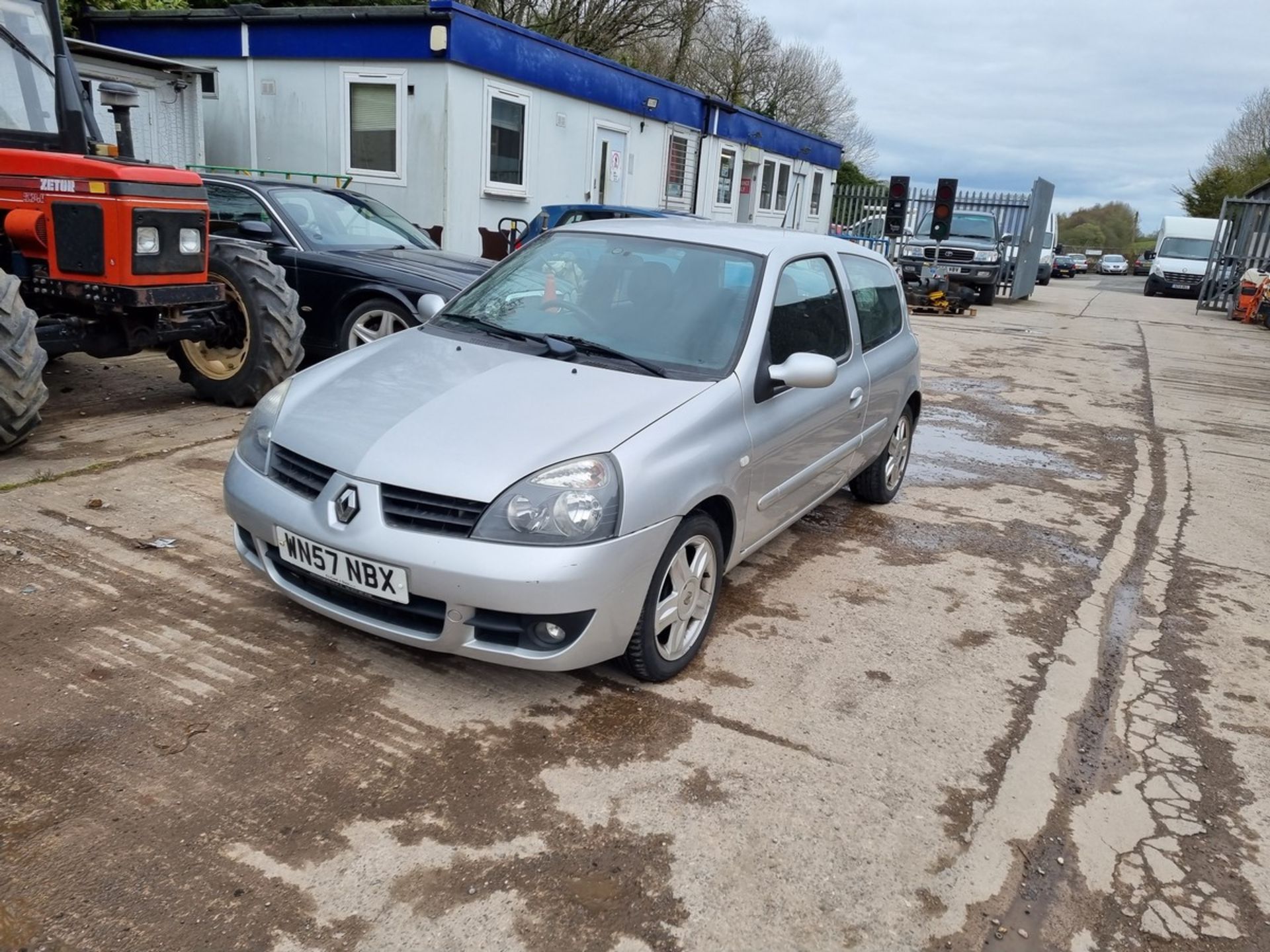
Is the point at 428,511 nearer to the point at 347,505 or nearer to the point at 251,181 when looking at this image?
the point at 347,505

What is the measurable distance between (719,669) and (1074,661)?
164 centimetres

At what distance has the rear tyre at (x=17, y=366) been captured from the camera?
4.89 m

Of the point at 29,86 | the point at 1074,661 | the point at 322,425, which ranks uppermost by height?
the point at 29,86

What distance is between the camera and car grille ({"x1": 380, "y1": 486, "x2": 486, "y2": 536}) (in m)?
3.05

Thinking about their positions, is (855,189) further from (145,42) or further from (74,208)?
(74,208)

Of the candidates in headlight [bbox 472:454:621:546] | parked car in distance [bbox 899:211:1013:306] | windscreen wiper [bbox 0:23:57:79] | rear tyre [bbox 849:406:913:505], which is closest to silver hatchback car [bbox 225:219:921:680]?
headlight [bbox 472:454:621:546]

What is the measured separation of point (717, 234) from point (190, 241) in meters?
3.48

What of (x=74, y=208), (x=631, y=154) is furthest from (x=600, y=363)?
(x=631, y=154)

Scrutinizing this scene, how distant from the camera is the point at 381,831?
2652 mm

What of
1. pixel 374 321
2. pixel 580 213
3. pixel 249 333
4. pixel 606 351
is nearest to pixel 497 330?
pixel 606 351

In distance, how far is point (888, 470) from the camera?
6000 millimetres

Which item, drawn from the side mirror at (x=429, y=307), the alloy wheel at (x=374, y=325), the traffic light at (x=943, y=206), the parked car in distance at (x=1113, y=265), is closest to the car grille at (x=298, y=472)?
the side mirror at (x=429, y=307)

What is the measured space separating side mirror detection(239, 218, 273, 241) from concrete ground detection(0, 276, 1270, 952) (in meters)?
2.70

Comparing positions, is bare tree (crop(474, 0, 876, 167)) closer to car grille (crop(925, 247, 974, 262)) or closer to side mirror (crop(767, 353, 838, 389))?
car grille (crop(925, 247, 974, 262))
